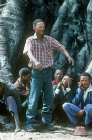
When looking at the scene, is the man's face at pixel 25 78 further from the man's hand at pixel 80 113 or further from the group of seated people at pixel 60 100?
the man's hand at pixel 80 113

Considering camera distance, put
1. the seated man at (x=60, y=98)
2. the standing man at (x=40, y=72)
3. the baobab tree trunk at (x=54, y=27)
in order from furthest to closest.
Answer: the baobab tree trunk at (x=54, y=27) < the seated man at (x=60, y=98) < the standing man at (x=40, y=72)

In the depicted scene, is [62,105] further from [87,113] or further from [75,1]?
[75,1]

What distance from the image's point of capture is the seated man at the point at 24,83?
21.7 feet

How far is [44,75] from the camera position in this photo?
5816 mm

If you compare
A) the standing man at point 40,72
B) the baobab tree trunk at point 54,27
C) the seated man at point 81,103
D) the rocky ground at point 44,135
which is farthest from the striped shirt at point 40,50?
the baobab tree trunk at point 54,27

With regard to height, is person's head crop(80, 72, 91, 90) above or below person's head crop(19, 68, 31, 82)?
below

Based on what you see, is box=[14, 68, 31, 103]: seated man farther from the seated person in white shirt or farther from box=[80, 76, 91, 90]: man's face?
box=[80, 76, 91, 90]: man's face

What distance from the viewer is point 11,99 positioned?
19.5 feet

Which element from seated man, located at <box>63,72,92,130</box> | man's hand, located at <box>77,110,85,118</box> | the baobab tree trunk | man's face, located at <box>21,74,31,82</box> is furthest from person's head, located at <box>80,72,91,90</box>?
the baobab tree trunk

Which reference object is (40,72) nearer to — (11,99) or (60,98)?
(11,99)

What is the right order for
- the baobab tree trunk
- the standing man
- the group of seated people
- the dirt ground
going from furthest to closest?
the baobab tree trunk < the group of seated people < the standing man < the dirt ground

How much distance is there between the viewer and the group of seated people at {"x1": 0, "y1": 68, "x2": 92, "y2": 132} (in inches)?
233

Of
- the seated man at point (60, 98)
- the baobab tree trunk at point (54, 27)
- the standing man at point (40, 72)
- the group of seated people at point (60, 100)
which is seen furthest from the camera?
the baobab tree trunk at point (54, 27)

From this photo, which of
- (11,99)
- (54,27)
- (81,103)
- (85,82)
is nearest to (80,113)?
(81,103)
